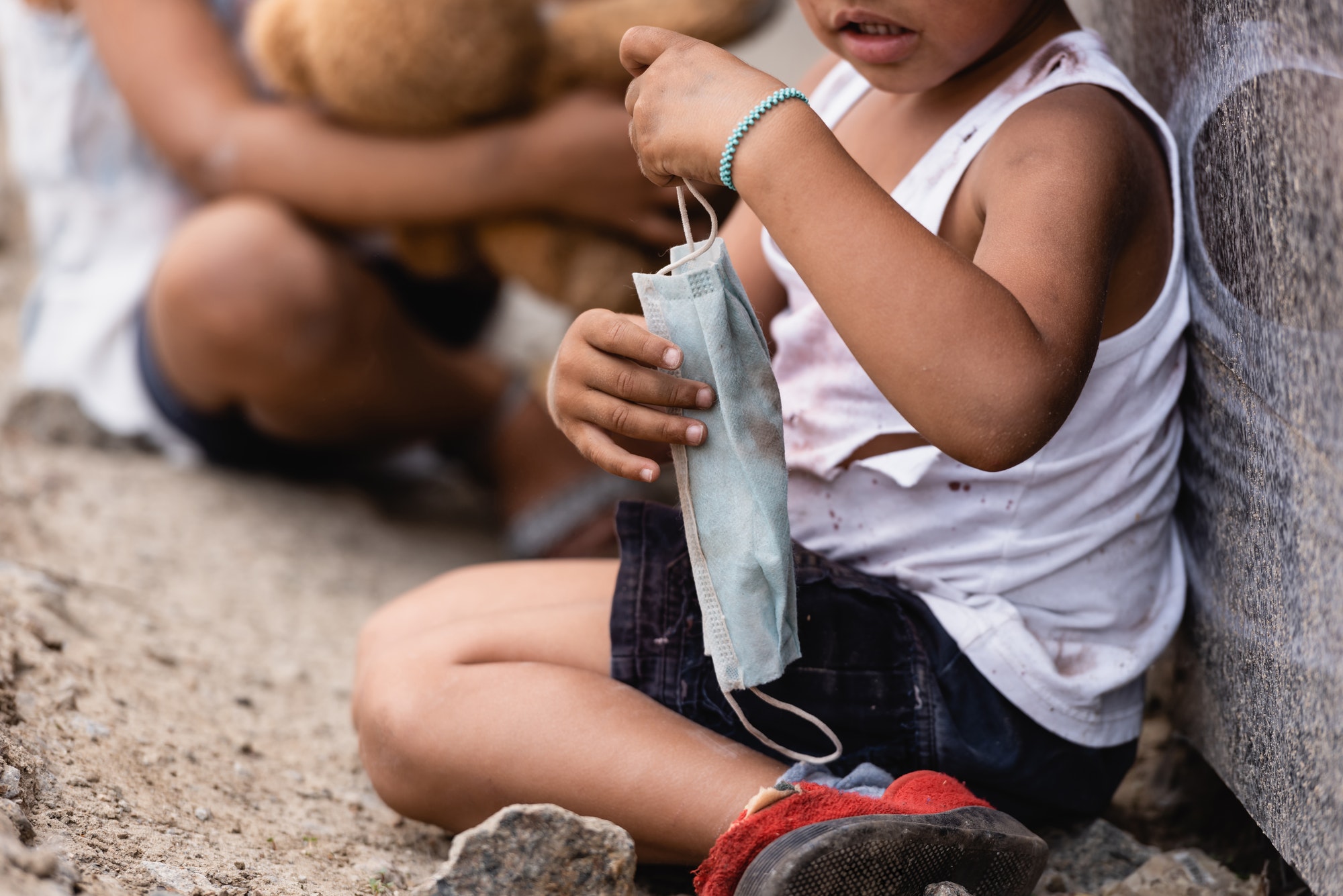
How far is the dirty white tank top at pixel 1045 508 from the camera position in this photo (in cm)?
93

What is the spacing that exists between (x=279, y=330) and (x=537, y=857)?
1.06 meters

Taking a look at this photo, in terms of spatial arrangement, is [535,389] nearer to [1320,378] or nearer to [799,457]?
[799,457]

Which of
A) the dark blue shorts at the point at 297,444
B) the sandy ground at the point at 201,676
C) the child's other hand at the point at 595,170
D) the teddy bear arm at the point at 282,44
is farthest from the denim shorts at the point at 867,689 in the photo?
the dark blue shorts at the point at 297,444

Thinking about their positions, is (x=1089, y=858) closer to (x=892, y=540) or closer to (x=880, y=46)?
(x=892, y=540)

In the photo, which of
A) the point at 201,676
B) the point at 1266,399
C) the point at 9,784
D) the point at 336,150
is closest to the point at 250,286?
the point at 336,150

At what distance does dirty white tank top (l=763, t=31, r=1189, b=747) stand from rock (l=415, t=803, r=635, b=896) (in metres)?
0.31

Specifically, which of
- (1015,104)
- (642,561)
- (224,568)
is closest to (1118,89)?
(1015,104)

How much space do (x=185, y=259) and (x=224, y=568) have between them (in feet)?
1.43

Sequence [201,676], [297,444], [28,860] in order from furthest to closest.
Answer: [297,444]
[201,676]
[28,860]

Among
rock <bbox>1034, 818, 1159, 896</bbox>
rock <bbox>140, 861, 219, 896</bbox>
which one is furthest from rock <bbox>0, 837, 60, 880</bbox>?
rock <bbox>1034, 818, 1159, 896</bbox>

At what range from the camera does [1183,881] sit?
965 mm

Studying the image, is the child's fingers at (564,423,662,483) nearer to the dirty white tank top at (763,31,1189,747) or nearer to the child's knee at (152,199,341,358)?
the dirty white tank top at (763,31,1189,747)

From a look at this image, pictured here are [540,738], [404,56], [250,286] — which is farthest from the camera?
[250,286]

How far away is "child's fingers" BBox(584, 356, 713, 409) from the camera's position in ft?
2.72
